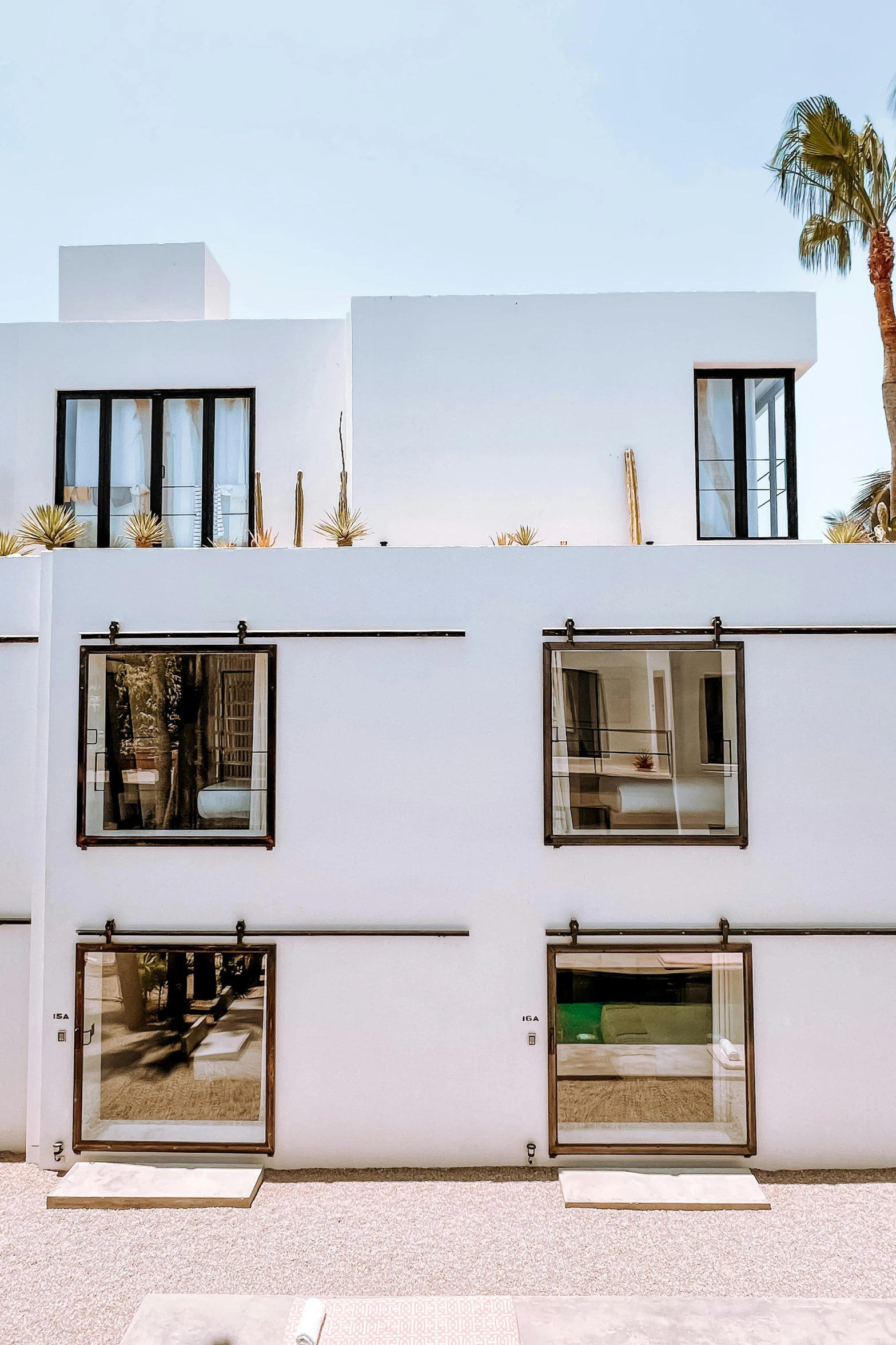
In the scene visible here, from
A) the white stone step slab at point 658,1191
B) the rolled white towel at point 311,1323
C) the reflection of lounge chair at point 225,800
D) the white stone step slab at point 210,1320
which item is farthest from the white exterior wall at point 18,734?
the white stone step slab at point 658,1191

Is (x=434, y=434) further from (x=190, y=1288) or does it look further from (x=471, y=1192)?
(x=190, y=1288)

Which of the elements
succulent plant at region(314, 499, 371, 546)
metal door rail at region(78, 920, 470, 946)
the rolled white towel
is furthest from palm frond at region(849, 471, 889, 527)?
the rolled white towel

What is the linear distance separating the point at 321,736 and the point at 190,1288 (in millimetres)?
4111

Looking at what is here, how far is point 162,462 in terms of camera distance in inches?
411

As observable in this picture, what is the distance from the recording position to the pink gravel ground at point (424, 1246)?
5906 millimetres

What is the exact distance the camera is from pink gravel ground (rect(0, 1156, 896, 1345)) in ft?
19.4

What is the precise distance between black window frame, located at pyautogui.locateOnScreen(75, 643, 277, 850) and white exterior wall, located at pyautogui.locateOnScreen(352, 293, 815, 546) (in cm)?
299

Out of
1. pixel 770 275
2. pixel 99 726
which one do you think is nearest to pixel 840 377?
pixel 770 275

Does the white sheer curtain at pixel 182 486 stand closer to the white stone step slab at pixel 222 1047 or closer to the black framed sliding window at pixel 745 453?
the white stone step slab at pixel 222 1047

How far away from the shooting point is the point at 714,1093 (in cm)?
762

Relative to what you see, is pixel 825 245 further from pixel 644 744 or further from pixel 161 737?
pixel 161 737

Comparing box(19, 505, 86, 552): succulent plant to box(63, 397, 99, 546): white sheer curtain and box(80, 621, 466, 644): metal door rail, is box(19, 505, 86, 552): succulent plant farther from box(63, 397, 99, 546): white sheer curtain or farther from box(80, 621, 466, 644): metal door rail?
box(63, 397, 99, 546): white sheer curtain

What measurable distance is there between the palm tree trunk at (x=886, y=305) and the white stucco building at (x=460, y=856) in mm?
4083

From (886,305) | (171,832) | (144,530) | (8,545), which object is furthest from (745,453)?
(8,545)
